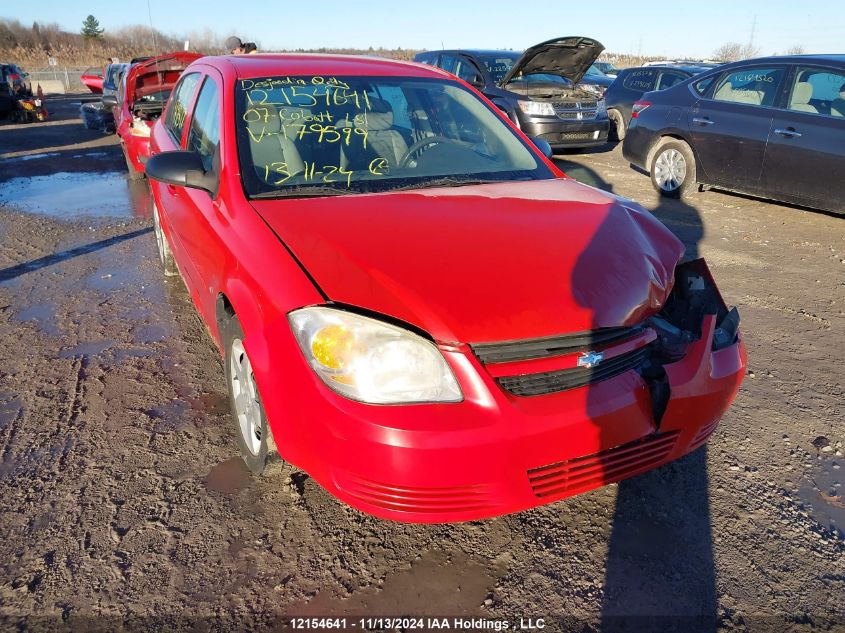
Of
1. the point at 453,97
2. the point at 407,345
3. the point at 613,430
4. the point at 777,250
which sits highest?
the point at 453,97

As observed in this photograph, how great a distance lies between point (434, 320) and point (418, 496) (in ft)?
1.75

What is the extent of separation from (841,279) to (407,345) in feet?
15.6

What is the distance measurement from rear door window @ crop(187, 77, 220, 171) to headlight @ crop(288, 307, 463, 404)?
4.72ft

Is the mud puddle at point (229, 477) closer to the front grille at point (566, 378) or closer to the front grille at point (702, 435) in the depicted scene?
the front grille at point (566, 378)

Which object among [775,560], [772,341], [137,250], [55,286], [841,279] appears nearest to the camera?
[775,560]

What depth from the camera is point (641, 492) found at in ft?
8.54

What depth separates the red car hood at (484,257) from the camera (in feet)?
6.57

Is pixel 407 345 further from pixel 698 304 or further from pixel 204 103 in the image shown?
pixel 204 103

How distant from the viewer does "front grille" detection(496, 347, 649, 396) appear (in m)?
1.94

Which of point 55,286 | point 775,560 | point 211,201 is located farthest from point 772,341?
point 55,286

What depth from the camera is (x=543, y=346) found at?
198 centimetres

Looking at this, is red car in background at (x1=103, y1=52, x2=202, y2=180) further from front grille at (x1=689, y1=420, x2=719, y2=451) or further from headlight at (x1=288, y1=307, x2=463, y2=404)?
front grille at (x1=689, y1=420, x2=719, y2=451)

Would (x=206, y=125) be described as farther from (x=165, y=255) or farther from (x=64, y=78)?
(x=64, y=78)

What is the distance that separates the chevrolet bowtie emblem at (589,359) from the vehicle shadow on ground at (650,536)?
0.07 m
